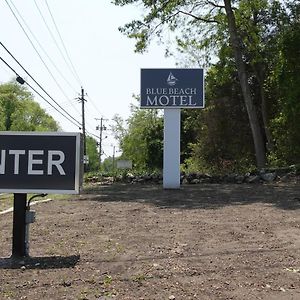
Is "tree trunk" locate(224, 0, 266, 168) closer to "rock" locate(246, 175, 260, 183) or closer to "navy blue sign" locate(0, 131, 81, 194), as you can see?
"rock" locate(246, 175, 260, 183)

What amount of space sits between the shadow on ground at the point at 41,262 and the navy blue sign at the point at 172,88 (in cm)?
1201

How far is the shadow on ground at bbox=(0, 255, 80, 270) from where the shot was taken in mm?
6266

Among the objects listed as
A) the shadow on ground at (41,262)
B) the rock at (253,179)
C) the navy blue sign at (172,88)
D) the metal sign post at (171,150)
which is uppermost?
the navy blue sign at (172,88)

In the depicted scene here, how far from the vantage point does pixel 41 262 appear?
6.48 m

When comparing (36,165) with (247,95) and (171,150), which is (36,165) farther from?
(247,95)

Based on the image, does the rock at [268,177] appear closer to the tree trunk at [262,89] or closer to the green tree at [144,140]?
the tree trunk at [262,89]

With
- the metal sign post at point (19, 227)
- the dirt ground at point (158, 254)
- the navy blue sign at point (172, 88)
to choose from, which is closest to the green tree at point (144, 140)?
the navy blue sign at point (172, 88)

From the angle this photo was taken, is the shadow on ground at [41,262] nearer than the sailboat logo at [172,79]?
Yes

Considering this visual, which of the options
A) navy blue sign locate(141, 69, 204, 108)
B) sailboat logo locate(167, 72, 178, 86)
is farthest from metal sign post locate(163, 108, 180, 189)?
sailboat logo locate(167, 72, 178, 86)

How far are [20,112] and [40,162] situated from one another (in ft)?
232

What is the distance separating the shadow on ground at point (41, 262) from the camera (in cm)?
627

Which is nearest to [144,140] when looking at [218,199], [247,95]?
[247,95]

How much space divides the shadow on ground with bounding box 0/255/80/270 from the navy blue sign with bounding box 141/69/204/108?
12.0 metres

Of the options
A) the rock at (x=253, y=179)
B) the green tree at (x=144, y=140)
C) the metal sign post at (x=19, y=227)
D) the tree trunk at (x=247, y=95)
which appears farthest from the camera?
the green tree at (x=144, y=140)
